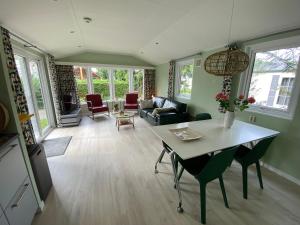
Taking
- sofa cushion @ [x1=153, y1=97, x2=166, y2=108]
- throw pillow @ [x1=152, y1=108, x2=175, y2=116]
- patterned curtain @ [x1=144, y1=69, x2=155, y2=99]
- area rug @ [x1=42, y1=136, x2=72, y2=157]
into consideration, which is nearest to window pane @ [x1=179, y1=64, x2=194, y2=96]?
sofa cushion @ [x1=153, y1=97, x2=166, y2=108]

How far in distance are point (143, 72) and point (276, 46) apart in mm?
4908

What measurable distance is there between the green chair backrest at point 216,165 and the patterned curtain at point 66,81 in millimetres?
5366

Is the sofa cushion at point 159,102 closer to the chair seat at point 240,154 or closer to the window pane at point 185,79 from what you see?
the window pane at point 185,79

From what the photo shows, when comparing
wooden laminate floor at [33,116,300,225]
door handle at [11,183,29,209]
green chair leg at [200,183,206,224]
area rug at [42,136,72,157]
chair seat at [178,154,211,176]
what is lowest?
wooden laminate floor at [33,116,300,225]

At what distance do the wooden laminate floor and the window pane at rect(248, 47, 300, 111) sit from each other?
1.26m

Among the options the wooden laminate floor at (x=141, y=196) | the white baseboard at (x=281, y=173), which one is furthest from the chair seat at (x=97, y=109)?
the white baseboard at (x=281, y=173)

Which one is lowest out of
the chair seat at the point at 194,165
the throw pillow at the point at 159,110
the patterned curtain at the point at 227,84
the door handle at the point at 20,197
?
the door handle at the point at 20,197

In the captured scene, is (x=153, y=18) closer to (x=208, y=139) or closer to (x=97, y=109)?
(x=208, y=139)

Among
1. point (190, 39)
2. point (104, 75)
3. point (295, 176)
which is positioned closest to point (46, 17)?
point (190, 39)

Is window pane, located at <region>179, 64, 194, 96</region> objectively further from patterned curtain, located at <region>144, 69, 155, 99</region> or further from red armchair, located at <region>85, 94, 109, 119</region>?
red armchair, located at <region>85, 94, 109, 119</region>

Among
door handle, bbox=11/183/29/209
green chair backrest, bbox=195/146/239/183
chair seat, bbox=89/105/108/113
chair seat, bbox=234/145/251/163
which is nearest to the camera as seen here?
door handle, bbox=11/183/29/209

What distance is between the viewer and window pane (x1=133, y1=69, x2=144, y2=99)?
21.3 feet

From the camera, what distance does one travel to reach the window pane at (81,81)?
5.57 meters

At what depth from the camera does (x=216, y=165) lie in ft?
4.68
